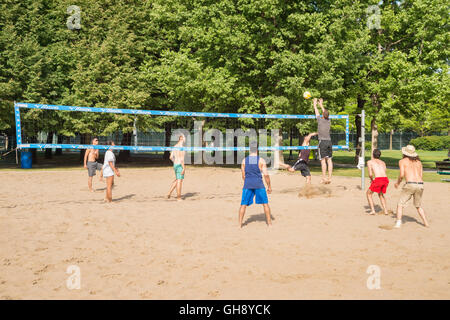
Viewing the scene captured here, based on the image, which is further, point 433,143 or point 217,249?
point 433,143

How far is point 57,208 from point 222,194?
536 cm

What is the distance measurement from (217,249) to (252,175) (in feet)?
6.98

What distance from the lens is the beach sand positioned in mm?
5059

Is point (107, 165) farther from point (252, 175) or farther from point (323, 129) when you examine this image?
point (323, 129)

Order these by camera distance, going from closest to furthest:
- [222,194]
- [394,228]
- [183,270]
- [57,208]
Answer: [183,270]
[394,228]
[57,208]
[222,194]

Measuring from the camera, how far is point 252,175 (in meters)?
8.44

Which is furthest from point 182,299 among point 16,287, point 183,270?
point 16,287

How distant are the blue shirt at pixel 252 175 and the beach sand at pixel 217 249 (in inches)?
36.9

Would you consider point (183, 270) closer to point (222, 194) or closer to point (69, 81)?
point (222, 194)

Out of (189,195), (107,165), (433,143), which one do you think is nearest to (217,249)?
(107,165)

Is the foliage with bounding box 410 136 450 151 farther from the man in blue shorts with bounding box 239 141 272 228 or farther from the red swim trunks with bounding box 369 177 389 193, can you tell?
the man in blue shorts with bounding box 239 141 272 228

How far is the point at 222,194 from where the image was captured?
13.5 m

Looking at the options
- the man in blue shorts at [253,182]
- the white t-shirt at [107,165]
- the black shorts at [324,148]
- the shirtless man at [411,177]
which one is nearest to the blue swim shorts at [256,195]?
the man in blue shorts at [253,182]

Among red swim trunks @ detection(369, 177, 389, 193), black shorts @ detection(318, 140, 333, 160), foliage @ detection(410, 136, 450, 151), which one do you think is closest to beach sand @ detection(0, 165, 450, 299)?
red swim trunks @ detection(369, 177, 389, 193)
